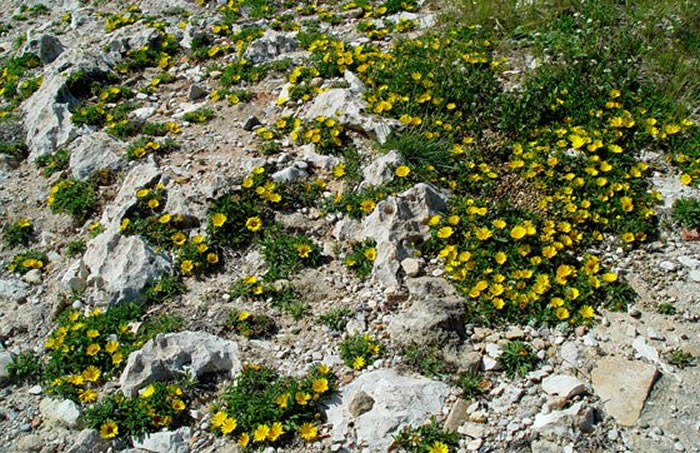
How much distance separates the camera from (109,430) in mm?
5141

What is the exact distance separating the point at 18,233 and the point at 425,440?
16.6 ft

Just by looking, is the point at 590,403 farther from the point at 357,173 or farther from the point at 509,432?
the point at 357,173

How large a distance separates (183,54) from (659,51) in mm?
6480

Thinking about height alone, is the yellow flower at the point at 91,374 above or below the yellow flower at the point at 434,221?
below

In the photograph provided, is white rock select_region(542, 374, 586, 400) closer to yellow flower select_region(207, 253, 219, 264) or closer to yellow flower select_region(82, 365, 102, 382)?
yellow flower select_region(207, 253, 219, 264)

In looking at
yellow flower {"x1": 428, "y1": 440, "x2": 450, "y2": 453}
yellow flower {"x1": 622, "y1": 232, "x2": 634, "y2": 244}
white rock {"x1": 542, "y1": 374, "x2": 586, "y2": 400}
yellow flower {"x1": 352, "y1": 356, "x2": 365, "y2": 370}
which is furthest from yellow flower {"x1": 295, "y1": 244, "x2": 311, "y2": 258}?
yellow flower {"x1": 622, "y1": 232, "x2": 634, "y2": 244}

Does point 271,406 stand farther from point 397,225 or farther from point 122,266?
point 122,266

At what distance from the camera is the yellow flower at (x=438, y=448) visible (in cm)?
468

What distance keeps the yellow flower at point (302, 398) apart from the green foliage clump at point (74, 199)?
3622mm

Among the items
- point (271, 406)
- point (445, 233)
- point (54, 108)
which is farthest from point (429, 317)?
point (54, 108)

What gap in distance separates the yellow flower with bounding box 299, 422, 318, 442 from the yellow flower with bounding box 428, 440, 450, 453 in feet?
2.82

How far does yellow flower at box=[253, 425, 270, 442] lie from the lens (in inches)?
194

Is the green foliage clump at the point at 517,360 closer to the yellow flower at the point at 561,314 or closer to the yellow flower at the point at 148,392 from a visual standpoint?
the yellow flower at the point at 561,314

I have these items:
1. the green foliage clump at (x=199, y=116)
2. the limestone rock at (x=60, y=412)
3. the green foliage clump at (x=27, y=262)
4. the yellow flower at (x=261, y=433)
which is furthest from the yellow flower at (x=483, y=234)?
the green foliage clump at (x=27, y=262)
